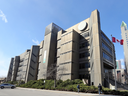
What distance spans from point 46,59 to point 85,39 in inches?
738

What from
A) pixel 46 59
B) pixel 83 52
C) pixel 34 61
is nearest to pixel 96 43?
pixel 83 52

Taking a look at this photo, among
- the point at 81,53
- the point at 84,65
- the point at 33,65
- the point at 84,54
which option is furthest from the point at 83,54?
the point at 33,65

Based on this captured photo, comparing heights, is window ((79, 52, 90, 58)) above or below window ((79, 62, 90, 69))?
above

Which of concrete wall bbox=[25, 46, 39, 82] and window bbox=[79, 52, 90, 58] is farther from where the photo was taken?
concrete wall bbox=[25, 46, 39, 82]

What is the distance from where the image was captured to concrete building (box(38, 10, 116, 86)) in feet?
99.8

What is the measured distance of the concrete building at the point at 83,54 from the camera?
3042cm

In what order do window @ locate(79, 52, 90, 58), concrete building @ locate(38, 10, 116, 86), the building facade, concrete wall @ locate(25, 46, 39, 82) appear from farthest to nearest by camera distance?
1. concrete wall @ locate(25, 46, 39, 82)
2. window @ locate(79, 52, 90, 58)
3. the building facade
4. concrete building @ locate(38, 10, 116, 86)

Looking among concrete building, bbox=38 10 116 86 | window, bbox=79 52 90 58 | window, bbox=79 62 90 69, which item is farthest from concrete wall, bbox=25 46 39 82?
window, bbox=79 62 90 69

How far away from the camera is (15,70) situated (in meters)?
75.8

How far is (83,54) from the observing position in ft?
127

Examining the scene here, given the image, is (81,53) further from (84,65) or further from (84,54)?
(84,65)

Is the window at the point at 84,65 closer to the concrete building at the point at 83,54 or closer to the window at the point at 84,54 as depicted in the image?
the concrete building at the point at 83,54

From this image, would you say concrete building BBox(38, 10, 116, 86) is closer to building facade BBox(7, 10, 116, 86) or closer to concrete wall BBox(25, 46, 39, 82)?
building facade BBox(7, 10, 116, 86)

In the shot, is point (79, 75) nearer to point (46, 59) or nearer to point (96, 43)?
point (96, 43)
